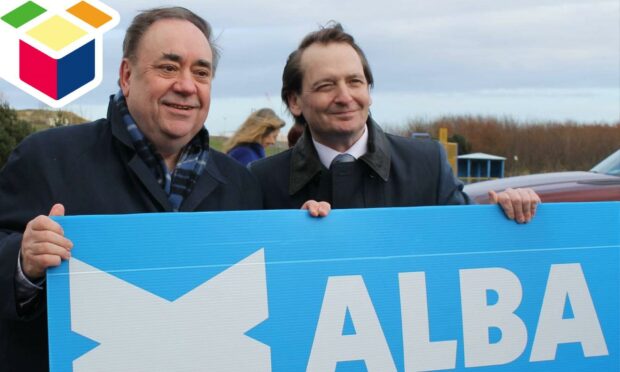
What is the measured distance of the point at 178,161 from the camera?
2941mm

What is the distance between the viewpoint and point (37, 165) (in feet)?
8.78

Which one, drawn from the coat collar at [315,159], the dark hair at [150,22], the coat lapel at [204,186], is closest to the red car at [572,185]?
the coat collar at [315,159]

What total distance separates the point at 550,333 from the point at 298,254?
1.02m

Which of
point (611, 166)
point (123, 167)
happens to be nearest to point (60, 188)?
point (123, 167)

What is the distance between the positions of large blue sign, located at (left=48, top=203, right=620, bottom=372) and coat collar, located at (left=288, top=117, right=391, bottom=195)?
291 millimetres

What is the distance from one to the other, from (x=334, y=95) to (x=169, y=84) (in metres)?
0.69

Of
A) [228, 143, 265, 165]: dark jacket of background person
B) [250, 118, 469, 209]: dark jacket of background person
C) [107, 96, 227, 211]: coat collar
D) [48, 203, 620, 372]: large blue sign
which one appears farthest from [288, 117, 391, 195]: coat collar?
[228, 143, 265, 165]: dark jacket of background person

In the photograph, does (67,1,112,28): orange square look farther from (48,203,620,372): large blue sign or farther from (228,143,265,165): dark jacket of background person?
(48,203,620,372): large blue sign

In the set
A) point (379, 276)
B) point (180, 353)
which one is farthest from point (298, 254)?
point (180, 353)

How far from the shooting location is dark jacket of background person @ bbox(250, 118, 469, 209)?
10.7 feet

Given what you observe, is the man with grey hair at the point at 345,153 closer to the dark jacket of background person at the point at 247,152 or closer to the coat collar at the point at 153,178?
the coat collar at the point at 153,178

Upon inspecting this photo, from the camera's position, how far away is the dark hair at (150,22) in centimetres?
291

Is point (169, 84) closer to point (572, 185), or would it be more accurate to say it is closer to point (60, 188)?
point (60, 188)

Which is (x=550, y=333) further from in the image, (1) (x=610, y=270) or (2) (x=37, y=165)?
(2) (x=37, y=165)
